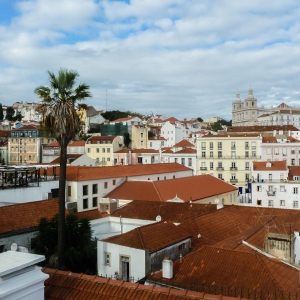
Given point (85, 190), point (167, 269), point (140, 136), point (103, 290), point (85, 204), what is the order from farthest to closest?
point (140, 136)
point (85, 204)
point (85, 190)
point (167, 269)
point (103, 290)

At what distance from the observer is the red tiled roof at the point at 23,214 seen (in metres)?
20.5

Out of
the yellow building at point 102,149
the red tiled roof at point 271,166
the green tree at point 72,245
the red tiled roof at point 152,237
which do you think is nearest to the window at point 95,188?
the green tree at point 72,245

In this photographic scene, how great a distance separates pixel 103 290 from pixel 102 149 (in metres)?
68.5

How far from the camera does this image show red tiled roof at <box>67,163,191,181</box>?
34.0 meters

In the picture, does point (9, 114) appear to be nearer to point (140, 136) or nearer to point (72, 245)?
point (140, 136)

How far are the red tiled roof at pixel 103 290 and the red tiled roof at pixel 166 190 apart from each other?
86.7ft

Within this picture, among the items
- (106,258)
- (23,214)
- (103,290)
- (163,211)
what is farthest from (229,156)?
(103,290)

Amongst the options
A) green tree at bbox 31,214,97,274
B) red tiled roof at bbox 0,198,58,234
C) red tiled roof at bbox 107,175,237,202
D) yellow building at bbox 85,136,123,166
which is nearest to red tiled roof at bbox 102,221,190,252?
green tree at bbox 31,214,97,274

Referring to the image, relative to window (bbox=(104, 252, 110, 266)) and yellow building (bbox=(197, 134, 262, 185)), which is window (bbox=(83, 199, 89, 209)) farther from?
yellow building (bbox=(197, 134, 262, 185))

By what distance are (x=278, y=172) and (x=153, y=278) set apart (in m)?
36.3

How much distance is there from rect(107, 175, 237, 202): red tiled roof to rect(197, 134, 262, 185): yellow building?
17306 mm

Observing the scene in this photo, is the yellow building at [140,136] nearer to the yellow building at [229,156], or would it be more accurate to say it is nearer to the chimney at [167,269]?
the yellow building at [229,156]

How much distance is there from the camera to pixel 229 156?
5800 centimetres

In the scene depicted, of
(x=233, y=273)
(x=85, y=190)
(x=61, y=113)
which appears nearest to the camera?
(x=233, y=273)
